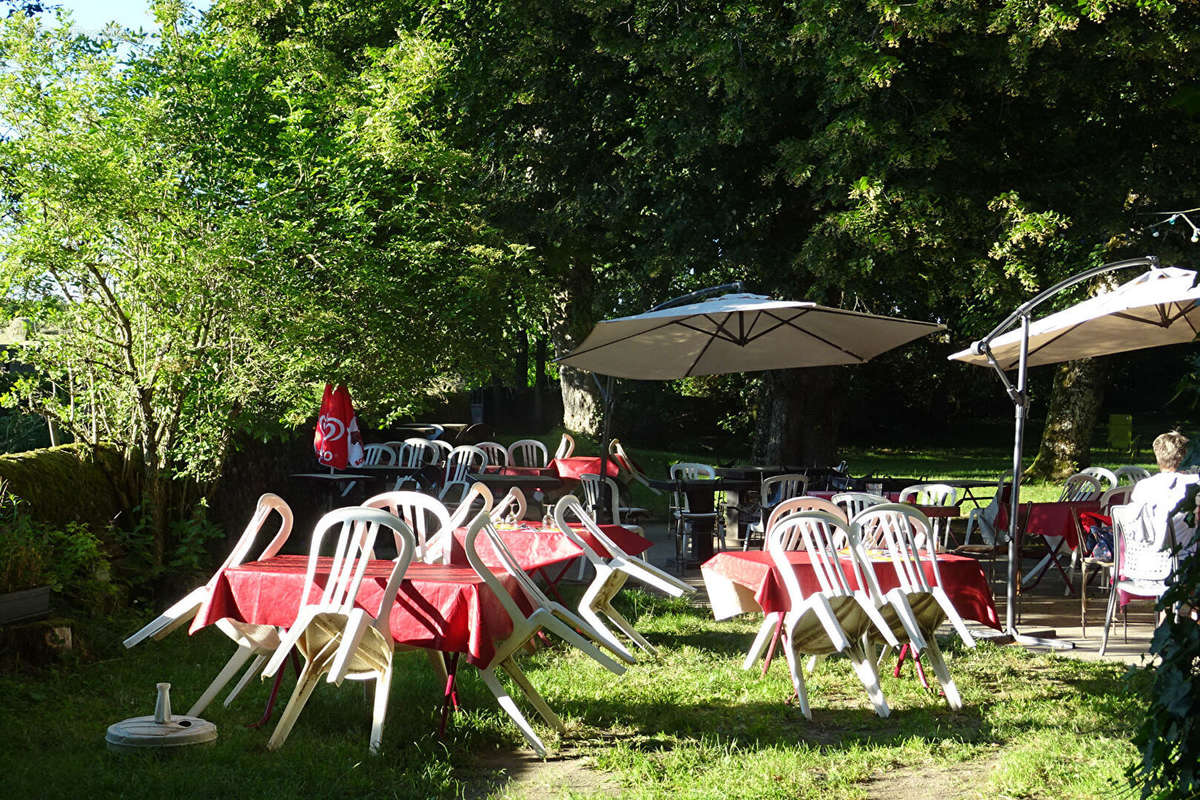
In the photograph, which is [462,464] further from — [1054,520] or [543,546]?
[1054,520]

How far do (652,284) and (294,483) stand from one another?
18.4 ft

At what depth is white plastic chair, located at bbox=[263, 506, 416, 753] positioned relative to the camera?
458 cm

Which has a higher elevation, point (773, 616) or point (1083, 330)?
point (1083, 330)

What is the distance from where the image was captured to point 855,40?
11.4 meters

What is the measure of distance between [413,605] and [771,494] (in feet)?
24.3

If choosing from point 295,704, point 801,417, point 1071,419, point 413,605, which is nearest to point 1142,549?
point 413,605

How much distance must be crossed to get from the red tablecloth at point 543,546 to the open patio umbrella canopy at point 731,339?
7.74 feet

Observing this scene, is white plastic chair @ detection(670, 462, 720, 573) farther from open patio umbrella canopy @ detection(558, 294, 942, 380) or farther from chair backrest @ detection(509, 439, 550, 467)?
chair backrest @ detection(509, 439, 550, 467)

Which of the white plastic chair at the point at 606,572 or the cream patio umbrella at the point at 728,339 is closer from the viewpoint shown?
the white plastic chair at the point at 606,572

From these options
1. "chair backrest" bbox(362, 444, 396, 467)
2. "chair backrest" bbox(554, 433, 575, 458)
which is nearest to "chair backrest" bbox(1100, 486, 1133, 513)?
"chair backrest" bbox(554, 433, 575, 458)

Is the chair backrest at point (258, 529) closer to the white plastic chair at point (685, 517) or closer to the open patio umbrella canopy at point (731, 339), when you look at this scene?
the open patio umbrella canopy at point (731, 339)

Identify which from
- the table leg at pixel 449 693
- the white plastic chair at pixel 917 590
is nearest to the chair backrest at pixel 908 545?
the white plastic chair at pixel 917 590

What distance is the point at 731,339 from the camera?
406 inches

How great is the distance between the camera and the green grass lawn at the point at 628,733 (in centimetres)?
444
